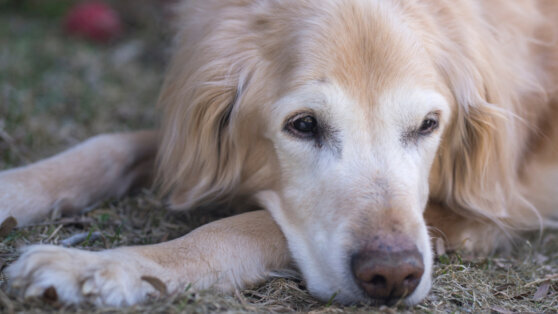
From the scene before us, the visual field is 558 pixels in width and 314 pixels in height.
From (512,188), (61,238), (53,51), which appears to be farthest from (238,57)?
(53,51)

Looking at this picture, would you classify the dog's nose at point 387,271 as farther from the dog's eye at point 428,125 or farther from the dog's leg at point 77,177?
the dog's leg at point 77,177

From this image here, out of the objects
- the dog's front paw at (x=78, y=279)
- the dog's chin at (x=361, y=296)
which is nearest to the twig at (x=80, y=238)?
the dog's front paw at (x=78, y=279)

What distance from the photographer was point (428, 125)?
8.68 ft

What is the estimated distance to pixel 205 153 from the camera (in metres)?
2.91

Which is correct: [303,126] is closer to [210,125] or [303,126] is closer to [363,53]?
[363,53]

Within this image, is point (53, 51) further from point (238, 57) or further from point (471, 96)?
point (471, 96)

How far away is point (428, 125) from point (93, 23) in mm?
4295

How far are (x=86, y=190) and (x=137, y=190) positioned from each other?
16.7 inches

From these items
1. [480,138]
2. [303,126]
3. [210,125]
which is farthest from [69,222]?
[480,138]

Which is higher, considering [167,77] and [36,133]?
[167,77]

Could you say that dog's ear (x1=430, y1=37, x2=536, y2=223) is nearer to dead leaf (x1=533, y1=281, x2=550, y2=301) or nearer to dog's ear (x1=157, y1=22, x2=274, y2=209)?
dead leaf (x1=533, y1=281, x2=550, y2=301)

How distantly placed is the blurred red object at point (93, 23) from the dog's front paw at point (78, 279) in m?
4.26

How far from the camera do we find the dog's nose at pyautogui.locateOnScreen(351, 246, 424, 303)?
2055 millimetres

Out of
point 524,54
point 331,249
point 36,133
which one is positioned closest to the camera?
point 331,249
